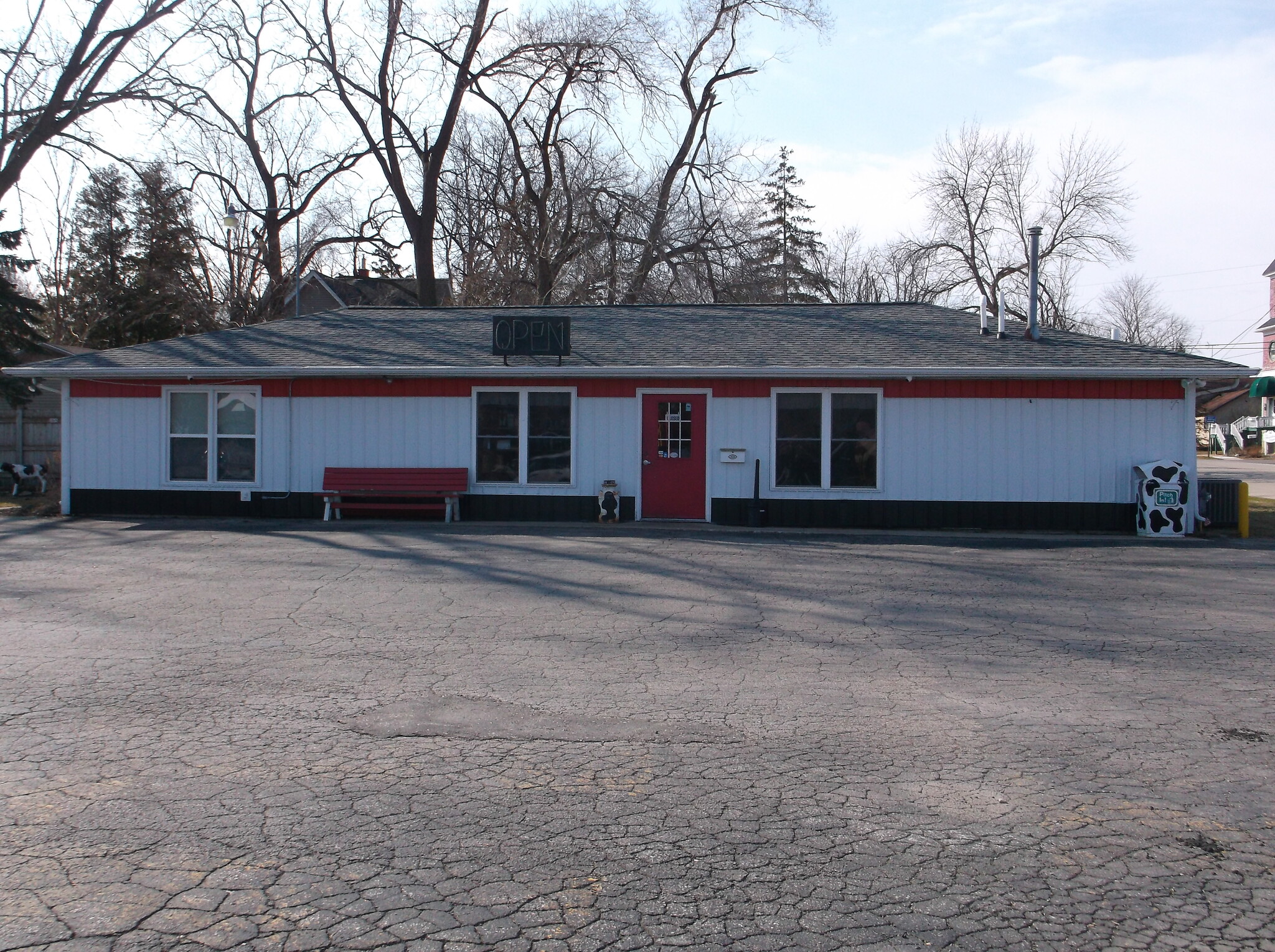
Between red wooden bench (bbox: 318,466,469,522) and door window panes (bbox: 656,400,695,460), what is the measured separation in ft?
11.3

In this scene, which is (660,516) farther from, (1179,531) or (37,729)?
(37,729)

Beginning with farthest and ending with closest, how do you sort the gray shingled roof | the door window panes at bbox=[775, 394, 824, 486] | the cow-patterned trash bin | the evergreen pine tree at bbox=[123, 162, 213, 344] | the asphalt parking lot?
the evergreen pine tree at bbox=[123, 162, 213, 344]
the door window panes at bbox=[775, 394, 824, 486]
the gray shingled roof
the cow-patterned trash bin
the asphalt parking lot

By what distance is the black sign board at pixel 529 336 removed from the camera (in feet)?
54.6

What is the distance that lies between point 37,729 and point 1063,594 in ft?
29.4

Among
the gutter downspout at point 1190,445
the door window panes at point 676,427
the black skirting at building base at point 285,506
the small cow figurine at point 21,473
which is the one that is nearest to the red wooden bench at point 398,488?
the black skirting at building base at point 285,506

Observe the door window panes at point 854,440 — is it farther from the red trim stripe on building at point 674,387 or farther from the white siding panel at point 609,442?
the white siding panel at point 609,442

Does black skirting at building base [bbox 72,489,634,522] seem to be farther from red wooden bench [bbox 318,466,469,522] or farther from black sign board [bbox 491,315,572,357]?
black sign board [bbox 491,315,572,357]

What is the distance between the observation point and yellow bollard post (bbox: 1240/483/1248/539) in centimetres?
1554

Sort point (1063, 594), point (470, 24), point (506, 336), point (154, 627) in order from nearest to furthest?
point (154, 627) < point (1063, 594) < point (506, 336) < point (470, 24)

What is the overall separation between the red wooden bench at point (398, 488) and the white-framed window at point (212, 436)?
1.67 m

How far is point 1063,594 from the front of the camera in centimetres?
1012

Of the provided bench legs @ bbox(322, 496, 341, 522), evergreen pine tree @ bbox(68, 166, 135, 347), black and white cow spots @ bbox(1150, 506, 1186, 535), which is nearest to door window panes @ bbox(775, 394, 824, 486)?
black and white cow spots @ bbox(1150, 506, 1186, 535)

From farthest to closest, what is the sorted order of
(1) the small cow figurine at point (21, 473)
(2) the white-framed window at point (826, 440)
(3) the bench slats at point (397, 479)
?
(1) the small cow figurine at point (21, 473), (3) the bench slats at point (397, 479), (2) the white-framed window at point (826, 440)

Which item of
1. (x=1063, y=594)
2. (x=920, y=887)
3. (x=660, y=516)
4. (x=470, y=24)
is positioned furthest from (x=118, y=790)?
(x=470, y=24)
